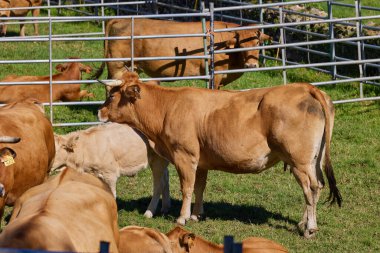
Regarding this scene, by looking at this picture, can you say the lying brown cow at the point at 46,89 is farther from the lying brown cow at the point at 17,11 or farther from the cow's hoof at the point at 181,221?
the lying brown cow at the point at 17,11

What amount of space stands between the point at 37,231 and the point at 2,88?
32.9 ft

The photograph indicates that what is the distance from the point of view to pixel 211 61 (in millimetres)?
15164

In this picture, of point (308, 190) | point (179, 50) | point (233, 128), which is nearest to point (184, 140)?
point (233, 128)

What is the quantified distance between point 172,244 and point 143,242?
33 centimetres

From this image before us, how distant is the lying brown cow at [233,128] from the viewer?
10.6 metres

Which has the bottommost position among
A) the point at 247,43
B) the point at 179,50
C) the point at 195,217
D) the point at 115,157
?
the point at 195,217

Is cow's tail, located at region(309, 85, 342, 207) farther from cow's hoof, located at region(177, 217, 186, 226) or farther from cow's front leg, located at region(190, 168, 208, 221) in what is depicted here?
cow's hoof, located at region(177, 217, 186, 226)

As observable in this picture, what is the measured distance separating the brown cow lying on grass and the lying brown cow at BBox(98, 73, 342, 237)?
6.99 ft

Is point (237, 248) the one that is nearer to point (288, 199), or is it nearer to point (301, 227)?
point (301, 227)

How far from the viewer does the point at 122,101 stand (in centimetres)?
1184

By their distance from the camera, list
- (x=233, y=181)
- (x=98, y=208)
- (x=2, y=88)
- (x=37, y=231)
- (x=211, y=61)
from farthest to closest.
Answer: (x=2, y=88) < (x=211, y=61) < (x=233, y=181) < (x=98, y=208) < (x=37, y=231)

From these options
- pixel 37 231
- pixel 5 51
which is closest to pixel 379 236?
pixel 37 231

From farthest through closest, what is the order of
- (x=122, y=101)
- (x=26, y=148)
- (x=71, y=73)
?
1. (x=71, y=73)
2. (x=122, y=101)
3. (x=26, y=148)

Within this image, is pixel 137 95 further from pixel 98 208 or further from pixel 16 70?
pixel 16 70
